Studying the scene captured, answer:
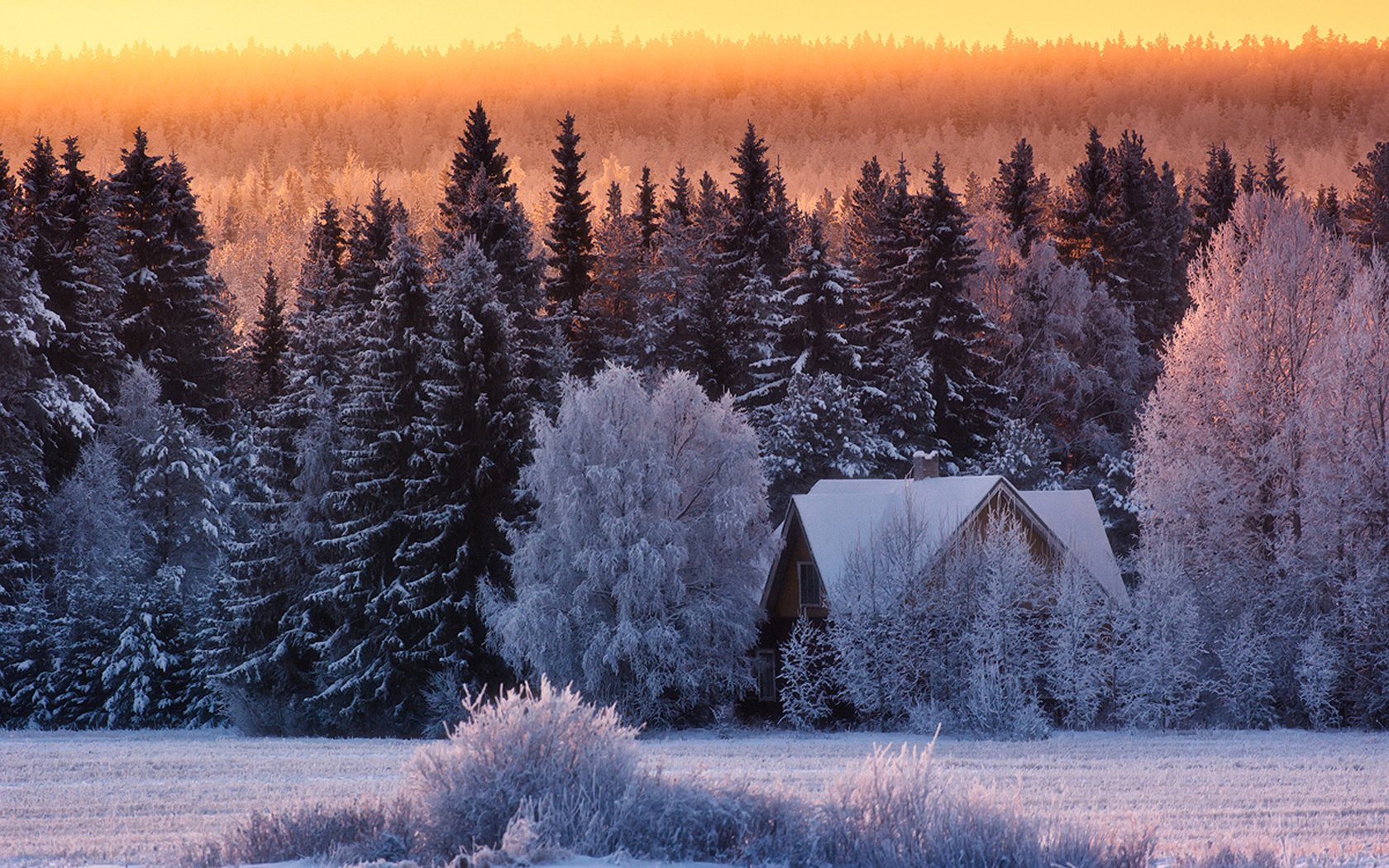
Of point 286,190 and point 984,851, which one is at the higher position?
point 286,190

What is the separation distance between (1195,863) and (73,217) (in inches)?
2105

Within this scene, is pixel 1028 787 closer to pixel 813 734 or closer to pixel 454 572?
pixel 813 734

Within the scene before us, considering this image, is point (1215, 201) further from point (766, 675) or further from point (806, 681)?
point (806, 681)

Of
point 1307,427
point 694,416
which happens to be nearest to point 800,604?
point 694,416

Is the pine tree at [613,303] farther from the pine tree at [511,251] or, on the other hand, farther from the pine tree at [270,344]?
the pine tree at [270,344]

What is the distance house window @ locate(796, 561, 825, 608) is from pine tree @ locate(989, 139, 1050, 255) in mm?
27869

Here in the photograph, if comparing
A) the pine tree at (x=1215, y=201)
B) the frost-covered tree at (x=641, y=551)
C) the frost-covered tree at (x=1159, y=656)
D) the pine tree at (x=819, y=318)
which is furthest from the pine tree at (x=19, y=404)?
the pine tree at (x=1215, y=201)

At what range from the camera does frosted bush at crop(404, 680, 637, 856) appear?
501 inches

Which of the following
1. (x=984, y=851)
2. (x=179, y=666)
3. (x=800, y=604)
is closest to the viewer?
(x=984, y=851)

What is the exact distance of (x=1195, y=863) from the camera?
1233 centimetres

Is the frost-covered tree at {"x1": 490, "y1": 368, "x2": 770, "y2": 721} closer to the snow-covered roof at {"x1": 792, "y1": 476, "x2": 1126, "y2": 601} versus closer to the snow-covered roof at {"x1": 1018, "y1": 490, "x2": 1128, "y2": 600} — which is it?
the snow-covered roof at {"x1": 792, "y1": 476, "x2": 1126, "y2": 601}

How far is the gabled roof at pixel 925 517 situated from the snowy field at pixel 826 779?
631 cm

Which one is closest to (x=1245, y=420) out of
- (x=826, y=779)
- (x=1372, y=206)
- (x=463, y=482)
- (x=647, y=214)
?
(x=463, y=482)

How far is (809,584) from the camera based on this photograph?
4325cm
